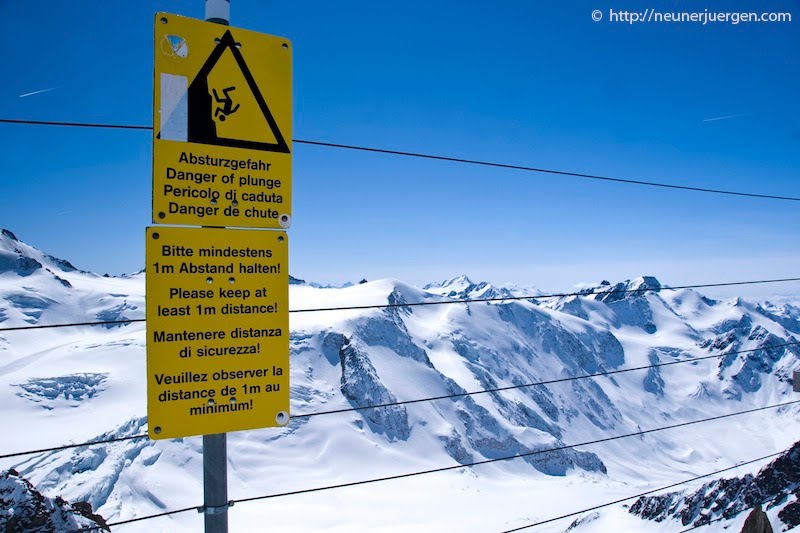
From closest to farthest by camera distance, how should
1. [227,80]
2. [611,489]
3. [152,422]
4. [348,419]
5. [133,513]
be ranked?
[152,422], [227,80], [133,513], [348,419], [611,489]

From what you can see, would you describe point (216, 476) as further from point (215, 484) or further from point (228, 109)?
point (228, 109)

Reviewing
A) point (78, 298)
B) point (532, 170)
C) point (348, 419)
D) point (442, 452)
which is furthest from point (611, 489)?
point (532, 170)

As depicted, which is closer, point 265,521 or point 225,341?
point 225,341

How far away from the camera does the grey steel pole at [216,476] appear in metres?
2.96

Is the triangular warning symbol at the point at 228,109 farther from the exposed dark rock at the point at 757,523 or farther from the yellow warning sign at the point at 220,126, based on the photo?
the exposed dark rock at the point at 757,523

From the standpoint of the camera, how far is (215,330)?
9.69 ft

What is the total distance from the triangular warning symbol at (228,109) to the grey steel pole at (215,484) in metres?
1.68

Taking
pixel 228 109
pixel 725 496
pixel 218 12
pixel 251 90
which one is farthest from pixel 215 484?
pixel 725 496

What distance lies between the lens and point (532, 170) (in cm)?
485

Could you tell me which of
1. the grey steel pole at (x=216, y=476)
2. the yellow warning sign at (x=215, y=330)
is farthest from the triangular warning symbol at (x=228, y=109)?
the yellow warning sign at (x=215, y=330)

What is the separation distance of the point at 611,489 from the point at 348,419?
98501mm

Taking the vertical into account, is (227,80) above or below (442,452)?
above

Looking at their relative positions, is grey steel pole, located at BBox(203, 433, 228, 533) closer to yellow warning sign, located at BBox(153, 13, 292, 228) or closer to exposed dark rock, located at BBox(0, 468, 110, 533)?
yellow warning sign, located at BBox(153, 13, 292, 228)

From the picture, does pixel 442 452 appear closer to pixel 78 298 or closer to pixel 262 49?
pixel 78 298
